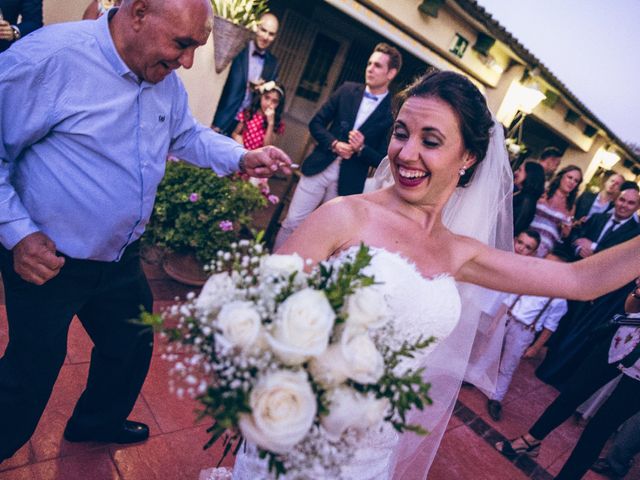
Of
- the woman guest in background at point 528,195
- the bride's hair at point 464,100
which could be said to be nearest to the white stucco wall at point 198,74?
the bride's hair at point 464,100

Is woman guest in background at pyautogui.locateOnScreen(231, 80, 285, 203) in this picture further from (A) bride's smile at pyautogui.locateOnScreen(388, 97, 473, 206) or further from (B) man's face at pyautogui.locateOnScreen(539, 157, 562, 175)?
(B) man's face at pyautogui.locateOnScreen(539, 157, 562, 175)

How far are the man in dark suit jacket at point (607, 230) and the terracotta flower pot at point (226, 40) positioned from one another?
4.59 metres

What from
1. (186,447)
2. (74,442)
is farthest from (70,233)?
(186,447)

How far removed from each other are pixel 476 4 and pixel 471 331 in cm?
783

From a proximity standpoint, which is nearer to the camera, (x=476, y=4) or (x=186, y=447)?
(x=186, y=447)

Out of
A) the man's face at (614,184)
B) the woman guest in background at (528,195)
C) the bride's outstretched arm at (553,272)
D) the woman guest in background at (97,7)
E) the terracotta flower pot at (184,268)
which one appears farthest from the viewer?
the man's face at (614,184)

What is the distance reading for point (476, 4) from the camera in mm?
8125

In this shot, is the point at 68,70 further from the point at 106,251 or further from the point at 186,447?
the point at 186,447

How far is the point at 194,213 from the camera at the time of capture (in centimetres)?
388

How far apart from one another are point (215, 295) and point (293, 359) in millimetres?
254

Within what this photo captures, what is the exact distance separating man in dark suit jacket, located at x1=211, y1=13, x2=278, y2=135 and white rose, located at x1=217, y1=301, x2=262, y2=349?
173 inches

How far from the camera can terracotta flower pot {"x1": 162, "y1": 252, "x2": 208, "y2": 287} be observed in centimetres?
406

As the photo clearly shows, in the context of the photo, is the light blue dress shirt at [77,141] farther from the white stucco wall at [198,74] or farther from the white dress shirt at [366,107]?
the white stucco wall at [198,74]

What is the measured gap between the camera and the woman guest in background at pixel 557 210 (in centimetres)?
581
